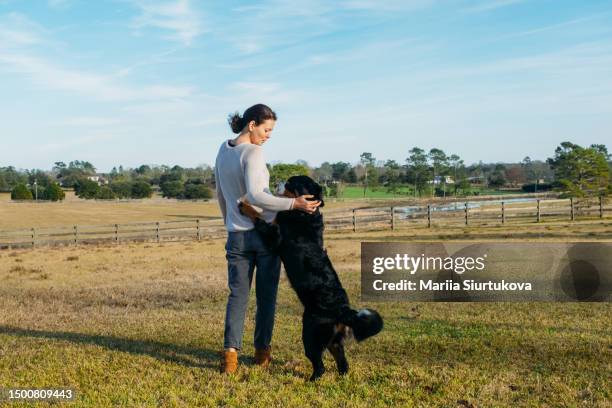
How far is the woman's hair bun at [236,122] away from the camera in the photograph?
396 centimetres

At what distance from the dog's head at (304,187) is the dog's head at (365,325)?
32.8 inches

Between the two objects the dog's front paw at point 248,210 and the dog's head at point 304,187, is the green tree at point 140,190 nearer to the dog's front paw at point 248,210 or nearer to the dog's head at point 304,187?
the dog's front paw at point 248,210

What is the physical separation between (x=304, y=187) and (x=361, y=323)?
1000 millimetres

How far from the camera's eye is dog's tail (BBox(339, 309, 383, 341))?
358 cm

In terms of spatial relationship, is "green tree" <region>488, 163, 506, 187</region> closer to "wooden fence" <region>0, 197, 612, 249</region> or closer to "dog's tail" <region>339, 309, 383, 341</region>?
"wooden fence" <region>0, 197, 612, 249</region>

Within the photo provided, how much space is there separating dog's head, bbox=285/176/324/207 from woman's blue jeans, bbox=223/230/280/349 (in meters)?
0.41

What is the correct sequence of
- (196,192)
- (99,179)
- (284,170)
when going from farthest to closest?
1. (99,179)
2. (196,192)
3. (284,170)

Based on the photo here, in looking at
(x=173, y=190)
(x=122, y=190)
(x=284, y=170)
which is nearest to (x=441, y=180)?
(x=284, y=170)

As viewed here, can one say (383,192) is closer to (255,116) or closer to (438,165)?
(438,165)

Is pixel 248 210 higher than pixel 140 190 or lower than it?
higher

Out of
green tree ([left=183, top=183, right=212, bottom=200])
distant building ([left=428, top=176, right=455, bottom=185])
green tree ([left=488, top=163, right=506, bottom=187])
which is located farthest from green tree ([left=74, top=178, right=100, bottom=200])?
green tree ([left=488, top=163, right=506, bottom=187])

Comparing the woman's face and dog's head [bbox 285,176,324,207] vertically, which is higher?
the woman's face

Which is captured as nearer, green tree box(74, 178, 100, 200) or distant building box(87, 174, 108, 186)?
green tree box(74, 178, 100, 200)

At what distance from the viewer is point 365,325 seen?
3.58 metres
